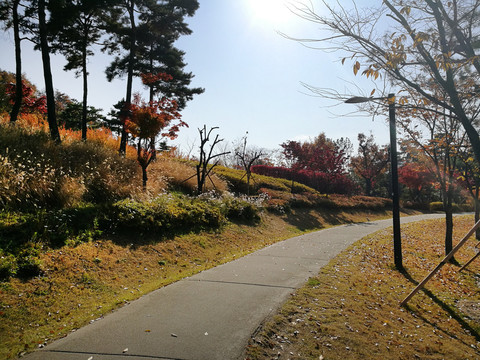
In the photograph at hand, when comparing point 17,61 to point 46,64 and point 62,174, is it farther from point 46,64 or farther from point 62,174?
point 62,174

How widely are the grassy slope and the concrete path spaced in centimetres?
41

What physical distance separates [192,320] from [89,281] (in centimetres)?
233

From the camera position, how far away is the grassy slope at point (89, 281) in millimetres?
3750

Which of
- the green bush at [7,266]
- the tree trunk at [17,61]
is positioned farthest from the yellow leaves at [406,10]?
the tree trunk at [17,61]

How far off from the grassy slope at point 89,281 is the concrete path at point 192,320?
411mm

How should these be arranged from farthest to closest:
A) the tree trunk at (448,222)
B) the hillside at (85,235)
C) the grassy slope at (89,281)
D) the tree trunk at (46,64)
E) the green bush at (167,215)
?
the tree trunk at (46,64), the tree trunk at (448,222), the green bush at (167,215), the hillside at (85,235), the grassy slope at (89,281)

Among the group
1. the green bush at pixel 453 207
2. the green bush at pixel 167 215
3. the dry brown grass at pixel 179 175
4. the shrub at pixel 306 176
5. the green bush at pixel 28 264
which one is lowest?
the green bush at pixel 28 264

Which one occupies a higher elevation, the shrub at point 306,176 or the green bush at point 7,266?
the shrub at point 306,176

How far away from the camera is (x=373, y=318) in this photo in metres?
4.55

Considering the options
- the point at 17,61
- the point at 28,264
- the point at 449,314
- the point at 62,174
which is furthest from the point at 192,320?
the point at 17,61

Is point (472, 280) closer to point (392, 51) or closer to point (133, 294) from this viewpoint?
point (392, 51)

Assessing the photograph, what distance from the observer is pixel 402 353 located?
148 inches

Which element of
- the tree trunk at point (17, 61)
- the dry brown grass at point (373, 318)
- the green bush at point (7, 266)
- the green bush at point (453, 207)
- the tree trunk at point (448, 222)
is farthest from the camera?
the green bush at point (453, 207)

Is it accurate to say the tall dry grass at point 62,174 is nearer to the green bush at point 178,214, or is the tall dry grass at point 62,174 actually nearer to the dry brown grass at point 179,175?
the dry brown grass at point 179,175
